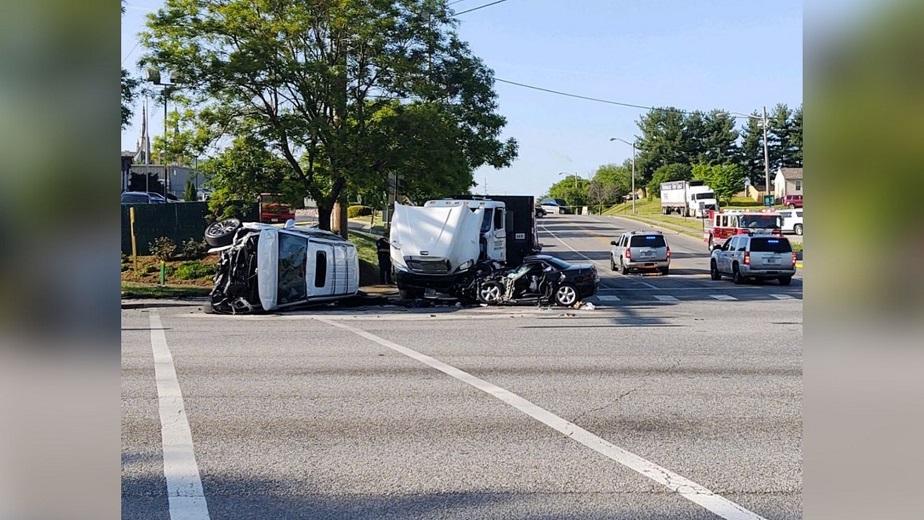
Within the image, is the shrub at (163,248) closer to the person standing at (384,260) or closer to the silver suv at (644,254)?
the person standing at (384,260)

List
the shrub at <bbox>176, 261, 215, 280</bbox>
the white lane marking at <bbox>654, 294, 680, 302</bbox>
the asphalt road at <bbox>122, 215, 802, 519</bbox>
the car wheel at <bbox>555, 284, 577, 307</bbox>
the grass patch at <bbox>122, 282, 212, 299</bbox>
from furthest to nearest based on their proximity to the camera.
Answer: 1. the shrub at <bbox>176, 261, 215, 280</bbox>
2. the white lane marking at <bbox>654, 294, 680, 302</bbox>
3. the grass patch at <bbox>122, 282, 212, 299</bbox>
4. the car wheel at <bbox>555, 284, 577, 307</bbox>
5. the asphalt road at <bbox>122, 215, 802, 519</bbox>

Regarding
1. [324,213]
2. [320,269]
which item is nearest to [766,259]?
[324,213]

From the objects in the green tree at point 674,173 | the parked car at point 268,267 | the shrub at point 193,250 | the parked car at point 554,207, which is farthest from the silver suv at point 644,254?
the green tree at point 674,173

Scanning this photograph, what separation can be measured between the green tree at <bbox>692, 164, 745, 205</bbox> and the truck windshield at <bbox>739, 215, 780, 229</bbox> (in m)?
49.7

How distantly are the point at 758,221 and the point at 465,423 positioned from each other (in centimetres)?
3785

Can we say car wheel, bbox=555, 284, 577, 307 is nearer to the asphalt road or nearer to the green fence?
the asphalt road

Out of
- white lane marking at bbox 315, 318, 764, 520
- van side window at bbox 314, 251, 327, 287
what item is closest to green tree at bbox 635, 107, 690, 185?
van side window at bbox 314, 251, 327, 287

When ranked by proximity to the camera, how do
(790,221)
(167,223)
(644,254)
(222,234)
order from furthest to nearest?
(790,221) → (644,254) → (167,223) → (222,234)

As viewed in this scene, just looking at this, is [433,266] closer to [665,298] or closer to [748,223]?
[665,298]

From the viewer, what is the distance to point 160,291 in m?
25.8

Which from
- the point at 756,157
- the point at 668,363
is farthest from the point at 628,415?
the point at 756,157

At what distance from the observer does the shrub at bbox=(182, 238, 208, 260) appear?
1221 inches
